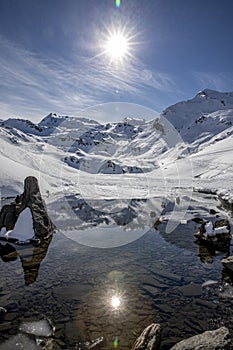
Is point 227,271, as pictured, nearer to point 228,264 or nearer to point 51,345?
point 228,264

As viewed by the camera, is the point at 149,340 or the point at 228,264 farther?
the point at 228,264

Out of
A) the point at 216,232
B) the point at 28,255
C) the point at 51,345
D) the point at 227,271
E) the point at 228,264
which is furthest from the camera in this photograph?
the point at 216,232

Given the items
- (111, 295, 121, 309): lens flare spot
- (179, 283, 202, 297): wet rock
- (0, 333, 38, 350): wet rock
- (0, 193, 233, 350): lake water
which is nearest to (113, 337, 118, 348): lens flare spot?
(0, 193, 233, 350): lake water

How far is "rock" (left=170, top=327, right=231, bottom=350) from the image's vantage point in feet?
25.3

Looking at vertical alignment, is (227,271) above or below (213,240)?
below

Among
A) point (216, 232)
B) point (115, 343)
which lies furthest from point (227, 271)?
point (115, 343)

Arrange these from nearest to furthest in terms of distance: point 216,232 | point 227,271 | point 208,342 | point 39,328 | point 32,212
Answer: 1. point 208,342
2. point 39,328
3. point 227,271
4. point 32,212
5. point 216,232

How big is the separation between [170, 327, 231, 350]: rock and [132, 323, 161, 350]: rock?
0.58 meters

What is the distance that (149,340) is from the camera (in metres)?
8.43

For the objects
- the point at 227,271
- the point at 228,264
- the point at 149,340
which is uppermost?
the point at 228,264

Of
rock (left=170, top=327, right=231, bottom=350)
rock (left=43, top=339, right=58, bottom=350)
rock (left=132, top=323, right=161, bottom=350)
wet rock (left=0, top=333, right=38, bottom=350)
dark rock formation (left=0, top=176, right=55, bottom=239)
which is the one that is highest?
dark rock formation (left=0, top=176, right=55, bottom=239)

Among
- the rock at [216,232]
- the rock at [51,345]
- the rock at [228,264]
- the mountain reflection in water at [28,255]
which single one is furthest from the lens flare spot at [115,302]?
the rock at [216,232]

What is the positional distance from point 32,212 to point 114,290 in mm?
10689

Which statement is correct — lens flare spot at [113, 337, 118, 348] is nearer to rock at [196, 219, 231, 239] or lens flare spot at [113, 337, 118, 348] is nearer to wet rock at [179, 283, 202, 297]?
wet rock at [179, 283, 202, 297]
